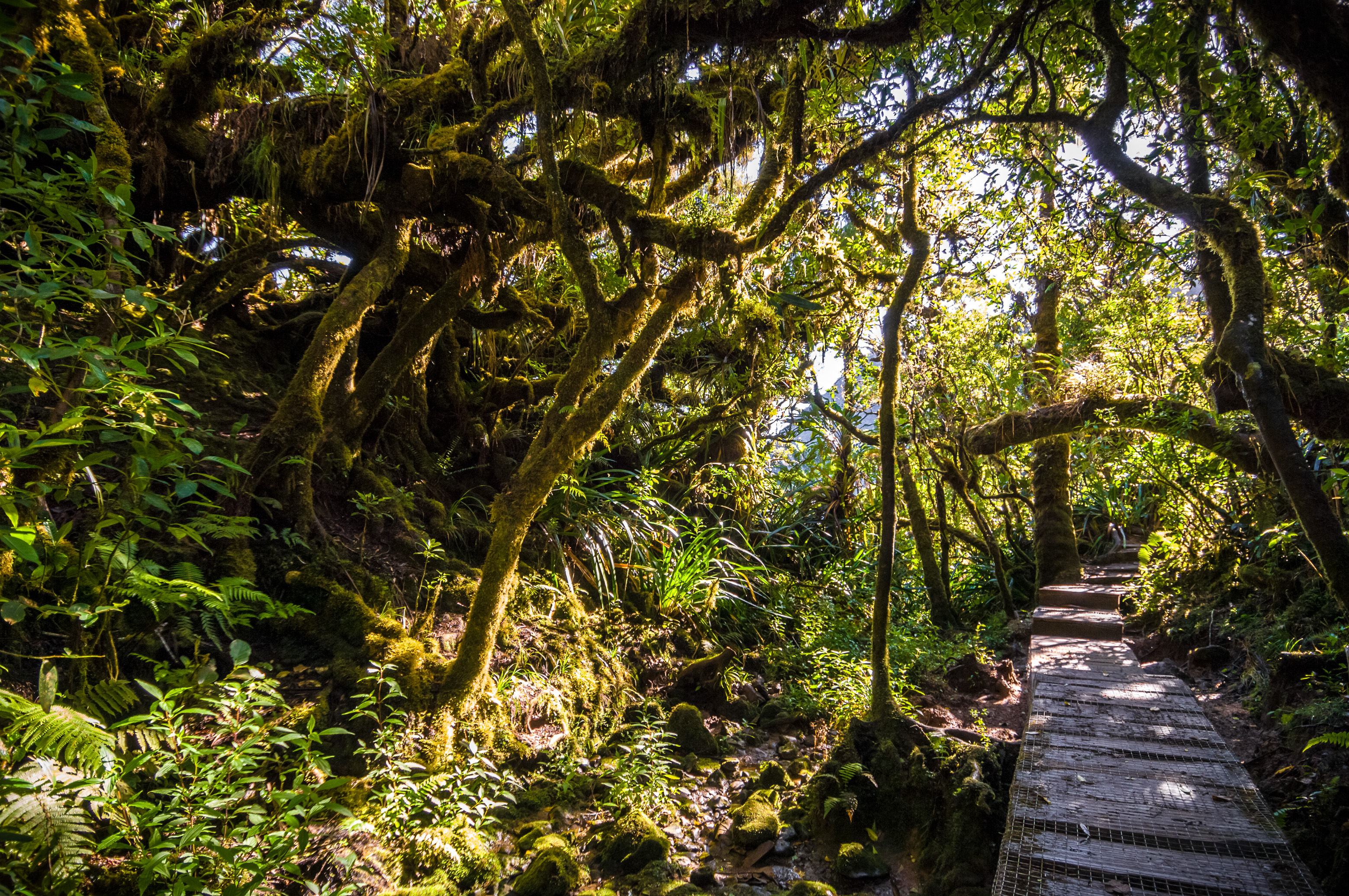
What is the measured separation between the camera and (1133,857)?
2.13m

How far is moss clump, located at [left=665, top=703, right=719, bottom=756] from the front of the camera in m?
4.02

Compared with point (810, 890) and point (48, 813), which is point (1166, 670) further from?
point (48, 813)

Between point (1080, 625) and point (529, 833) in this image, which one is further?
point (1080, 625)

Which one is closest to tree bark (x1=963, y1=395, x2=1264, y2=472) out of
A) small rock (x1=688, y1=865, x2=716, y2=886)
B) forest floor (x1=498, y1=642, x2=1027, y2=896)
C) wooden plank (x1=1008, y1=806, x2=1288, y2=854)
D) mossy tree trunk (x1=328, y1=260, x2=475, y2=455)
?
forest floor (x1=498, y1=642, x2=1027, y2=896)

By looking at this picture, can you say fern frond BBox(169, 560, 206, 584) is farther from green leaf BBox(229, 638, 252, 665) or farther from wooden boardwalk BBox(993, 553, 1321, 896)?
wooden boardwalk BBox(993, 553, 1321, 896)

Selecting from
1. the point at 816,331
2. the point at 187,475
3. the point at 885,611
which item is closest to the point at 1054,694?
the point at 885,611

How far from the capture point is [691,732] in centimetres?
408

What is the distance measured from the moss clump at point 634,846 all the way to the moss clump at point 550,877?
237mm

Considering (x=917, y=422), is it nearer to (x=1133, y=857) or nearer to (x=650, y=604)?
(x=650, y=604)

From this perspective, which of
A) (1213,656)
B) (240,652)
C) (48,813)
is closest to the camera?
(48,813)

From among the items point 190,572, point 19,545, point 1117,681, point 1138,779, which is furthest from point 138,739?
point 1117,681

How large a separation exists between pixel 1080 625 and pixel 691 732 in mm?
3955

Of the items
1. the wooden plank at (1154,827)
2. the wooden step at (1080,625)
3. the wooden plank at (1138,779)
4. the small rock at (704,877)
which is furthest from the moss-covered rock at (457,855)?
the wooden step at (1080,625)

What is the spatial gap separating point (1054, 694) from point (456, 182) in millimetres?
5151
